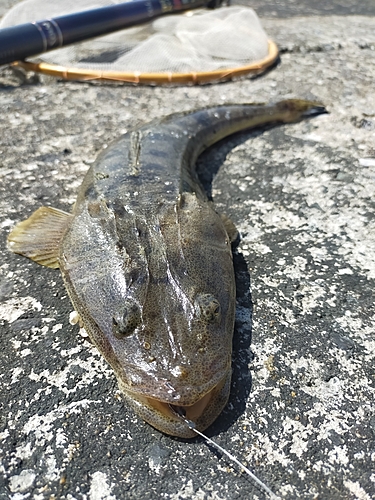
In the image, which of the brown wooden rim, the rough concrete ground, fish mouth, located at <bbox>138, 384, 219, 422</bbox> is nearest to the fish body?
fish mouth, located at <bbox>138, 384, 219, 422</bbox>

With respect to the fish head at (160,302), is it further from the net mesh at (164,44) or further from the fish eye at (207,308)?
the net mesh at (164,44)

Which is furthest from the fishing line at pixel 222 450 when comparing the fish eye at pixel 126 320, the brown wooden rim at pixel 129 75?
the brown wooden rim at pixel 129 75

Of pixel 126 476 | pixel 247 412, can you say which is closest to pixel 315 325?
pixel 247 412

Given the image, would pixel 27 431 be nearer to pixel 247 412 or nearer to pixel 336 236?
pixel 247 412

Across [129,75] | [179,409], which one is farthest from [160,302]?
[129,75]

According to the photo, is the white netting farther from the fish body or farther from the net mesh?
the fish body
